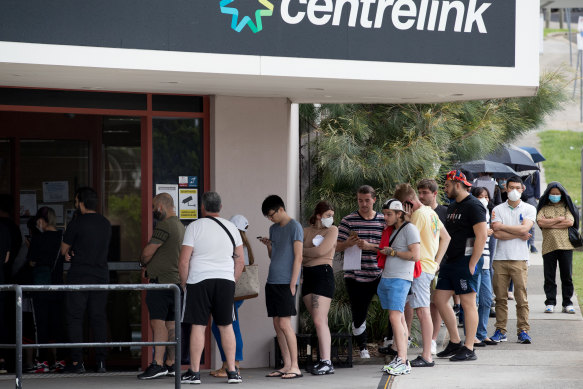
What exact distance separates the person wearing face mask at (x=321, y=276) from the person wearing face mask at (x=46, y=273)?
2611 millimetres

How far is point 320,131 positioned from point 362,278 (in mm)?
2147

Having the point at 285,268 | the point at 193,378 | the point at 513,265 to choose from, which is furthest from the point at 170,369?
the point at 513,265

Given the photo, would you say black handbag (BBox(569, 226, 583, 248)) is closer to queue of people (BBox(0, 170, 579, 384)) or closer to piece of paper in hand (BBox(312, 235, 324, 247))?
queue of people (BBox(0, 170, 579, 384))

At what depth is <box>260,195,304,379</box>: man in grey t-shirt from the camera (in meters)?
8.23

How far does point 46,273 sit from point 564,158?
27793mm

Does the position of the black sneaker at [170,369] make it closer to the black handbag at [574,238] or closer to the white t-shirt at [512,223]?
the white t-shirt at [512,223]

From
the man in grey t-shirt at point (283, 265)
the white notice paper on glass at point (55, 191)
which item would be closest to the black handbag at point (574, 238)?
the man in grey t-shirt at point (283, 265)

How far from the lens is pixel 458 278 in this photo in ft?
28.8

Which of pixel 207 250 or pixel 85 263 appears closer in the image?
pixel 207 250

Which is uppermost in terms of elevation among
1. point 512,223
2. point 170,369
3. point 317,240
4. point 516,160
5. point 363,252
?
point 516,160

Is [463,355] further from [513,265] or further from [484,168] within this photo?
[484,168]

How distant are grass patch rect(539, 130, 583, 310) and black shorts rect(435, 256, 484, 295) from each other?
19.3m

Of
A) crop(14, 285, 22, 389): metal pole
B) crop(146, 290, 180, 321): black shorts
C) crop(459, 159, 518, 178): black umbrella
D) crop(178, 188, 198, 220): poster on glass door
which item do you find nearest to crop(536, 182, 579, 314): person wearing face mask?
crop(459, 159, 518, 178): black umbrella

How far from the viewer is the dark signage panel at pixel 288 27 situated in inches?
279
